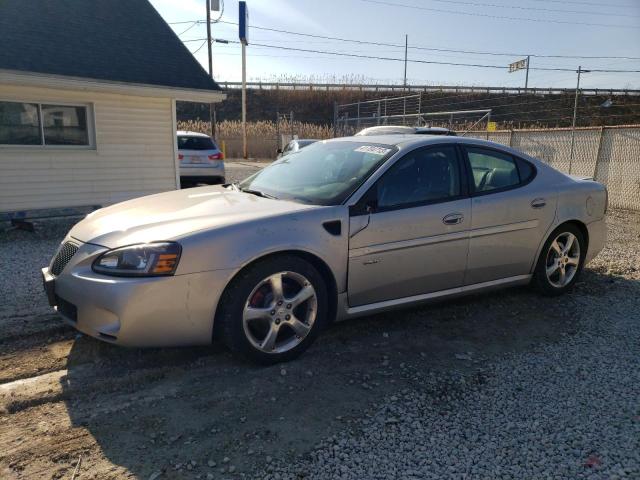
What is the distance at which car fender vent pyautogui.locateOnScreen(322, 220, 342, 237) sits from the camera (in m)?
3.48

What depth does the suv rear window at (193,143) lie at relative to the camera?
42.3 ft

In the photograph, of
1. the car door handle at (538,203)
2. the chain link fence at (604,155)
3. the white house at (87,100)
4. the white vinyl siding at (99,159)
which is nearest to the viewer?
the car door handle at (538,203)

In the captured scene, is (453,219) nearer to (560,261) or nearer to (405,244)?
(405,244)

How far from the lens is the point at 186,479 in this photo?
90.0 inches

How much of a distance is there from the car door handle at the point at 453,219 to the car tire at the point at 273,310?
1164mm

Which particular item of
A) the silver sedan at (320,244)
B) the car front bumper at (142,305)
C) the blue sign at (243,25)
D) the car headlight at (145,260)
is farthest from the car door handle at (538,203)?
the blue sign at (243,25)

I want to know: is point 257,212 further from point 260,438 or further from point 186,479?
point 186,479

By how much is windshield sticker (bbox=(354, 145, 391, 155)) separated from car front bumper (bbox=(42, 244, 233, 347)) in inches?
64.7

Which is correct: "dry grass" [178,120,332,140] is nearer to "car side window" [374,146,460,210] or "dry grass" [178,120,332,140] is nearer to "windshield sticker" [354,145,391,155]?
"windshield sticker" [354,145,391,155]

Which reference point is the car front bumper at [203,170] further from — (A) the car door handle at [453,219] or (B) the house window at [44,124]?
(A) the car door handle at [453,219]

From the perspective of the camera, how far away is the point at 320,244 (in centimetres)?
344

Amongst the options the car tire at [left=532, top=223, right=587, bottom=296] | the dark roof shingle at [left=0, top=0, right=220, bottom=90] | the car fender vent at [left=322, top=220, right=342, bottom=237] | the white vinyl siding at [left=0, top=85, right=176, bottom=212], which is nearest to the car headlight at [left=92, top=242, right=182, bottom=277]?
the car fender vent at [left=322, top=220, right=342, bottom=237]

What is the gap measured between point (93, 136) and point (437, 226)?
7.89m

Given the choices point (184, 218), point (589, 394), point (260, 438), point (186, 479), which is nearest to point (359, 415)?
point (260, 438)
